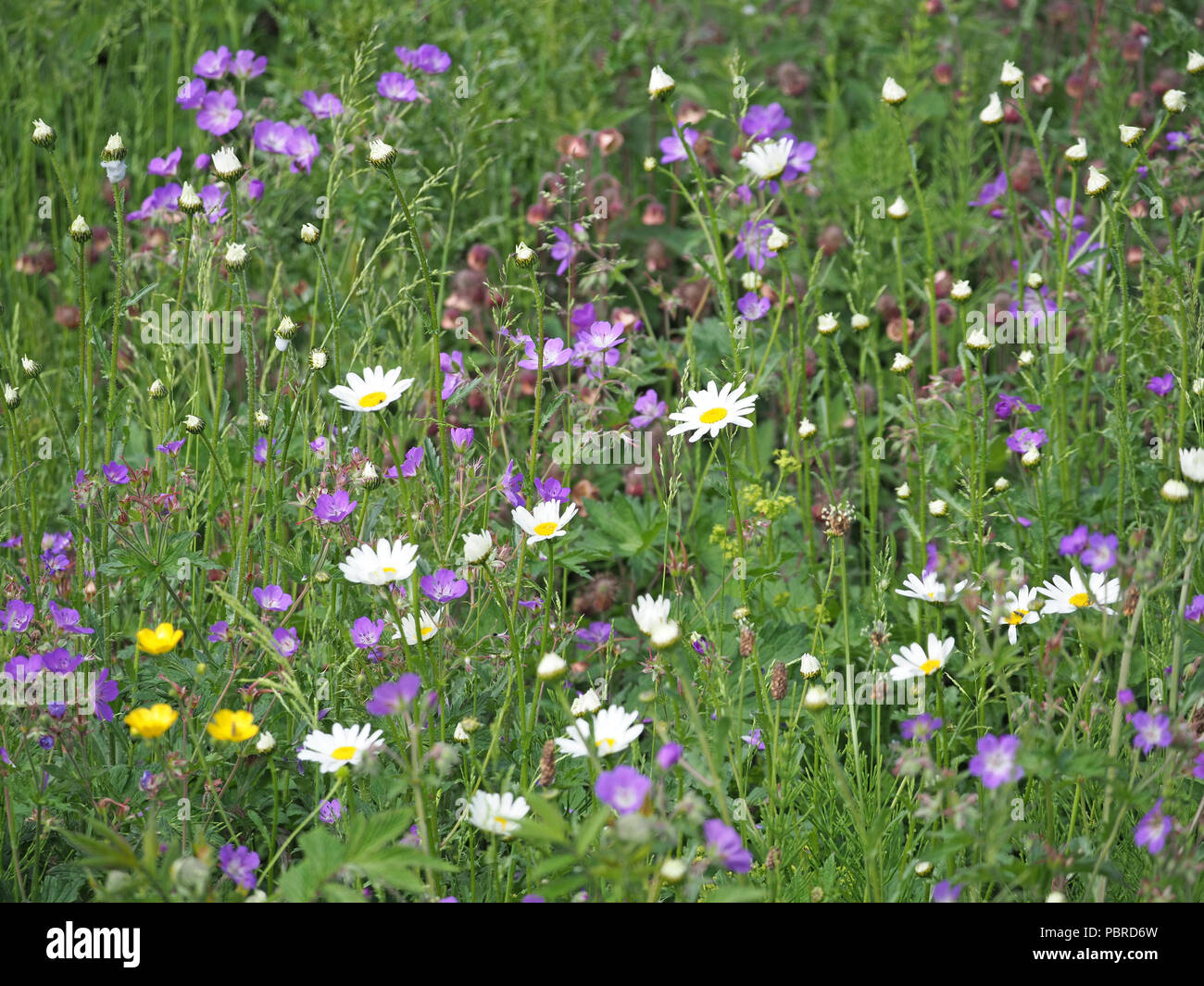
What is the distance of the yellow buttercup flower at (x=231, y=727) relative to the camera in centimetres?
143

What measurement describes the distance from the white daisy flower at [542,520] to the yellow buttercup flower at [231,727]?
0.46 m

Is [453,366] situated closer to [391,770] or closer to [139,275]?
[391,770]

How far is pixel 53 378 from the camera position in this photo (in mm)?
3104

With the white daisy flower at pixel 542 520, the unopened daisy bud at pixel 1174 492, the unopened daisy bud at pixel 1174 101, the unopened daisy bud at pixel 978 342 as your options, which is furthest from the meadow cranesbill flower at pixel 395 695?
the unopened daisy bud at pixel 1174 101

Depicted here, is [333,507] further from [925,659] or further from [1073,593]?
[1073,593]

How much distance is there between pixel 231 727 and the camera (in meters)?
1.47

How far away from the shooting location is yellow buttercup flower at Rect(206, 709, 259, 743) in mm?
1432

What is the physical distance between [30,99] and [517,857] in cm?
287

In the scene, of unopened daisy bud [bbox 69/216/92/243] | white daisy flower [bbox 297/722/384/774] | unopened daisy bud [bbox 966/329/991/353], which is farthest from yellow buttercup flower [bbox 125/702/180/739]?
unopened daisy bud [bbox 966/329/991/353]

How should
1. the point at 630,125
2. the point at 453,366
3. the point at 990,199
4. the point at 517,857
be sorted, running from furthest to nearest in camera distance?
the point at 630,125
the point at 990,199
the point at 453,366
the point at 517,857

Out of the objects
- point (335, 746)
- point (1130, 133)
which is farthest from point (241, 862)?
point (1130, 133)

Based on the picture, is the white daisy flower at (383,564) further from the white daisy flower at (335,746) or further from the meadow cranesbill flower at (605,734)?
the meadow cranesbill flower at (605,734)

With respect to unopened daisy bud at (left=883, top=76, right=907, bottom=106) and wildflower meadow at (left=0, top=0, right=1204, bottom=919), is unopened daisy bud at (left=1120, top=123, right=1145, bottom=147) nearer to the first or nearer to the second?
wildflower meadow at (left=0, top=0, right=1204, bottom=919)
